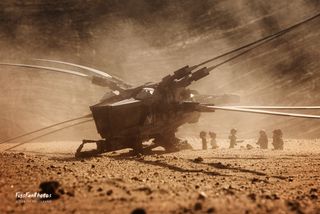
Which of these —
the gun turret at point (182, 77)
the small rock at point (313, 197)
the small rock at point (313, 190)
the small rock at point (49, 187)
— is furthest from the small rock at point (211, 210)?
the gun turret at point (182, 77)

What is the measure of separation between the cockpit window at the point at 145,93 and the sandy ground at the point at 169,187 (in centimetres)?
205

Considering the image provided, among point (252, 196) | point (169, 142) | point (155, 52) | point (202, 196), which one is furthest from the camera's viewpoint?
point (155, 52)

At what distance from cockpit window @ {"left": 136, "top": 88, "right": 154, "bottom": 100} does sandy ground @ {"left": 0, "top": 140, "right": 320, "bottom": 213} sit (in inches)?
80.8

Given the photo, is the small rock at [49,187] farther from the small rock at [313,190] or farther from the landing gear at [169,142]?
the landing gear at [169,142]

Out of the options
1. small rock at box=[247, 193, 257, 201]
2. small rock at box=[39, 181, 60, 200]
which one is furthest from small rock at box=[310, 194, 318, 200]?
small rock at box=[39, 181, 60, 200]

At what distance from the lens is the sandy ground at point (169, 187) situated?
3.62 metres

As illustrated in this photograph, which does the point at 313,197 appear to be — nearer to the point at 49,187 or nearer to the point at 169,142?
the point at 49,187

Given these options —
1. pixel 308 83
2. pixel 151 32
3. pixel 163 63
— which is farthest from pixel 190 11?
pixel 308 83

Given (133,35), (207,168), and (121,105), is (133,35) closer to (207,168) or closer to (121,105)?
(121,105)

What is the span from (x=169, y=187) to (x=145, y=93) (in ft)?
14.9

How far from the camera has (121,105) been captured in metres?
8.37

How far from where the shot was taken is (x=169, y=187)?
15.1 feet

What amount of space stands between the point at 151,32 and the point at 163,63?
4.11m

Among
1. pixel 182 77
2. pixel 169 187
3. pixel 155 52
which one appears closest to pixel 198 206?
pixel 169 187
